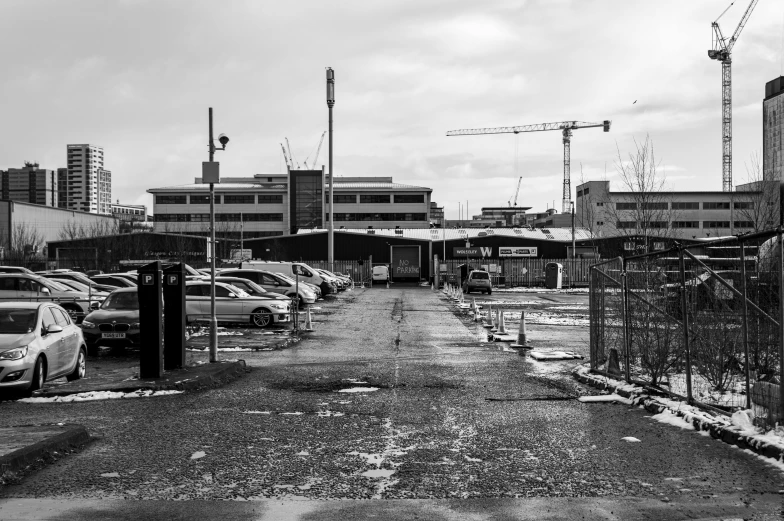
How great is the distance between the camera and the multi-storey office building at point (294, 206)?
120m

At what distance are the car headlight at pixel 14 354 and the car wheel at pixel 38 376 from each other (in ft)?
1.06

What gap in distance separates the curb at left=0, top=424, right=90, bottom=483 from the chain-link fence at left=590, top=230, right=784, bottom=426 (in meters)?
7.27

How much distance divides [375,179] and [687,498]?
134122 mm

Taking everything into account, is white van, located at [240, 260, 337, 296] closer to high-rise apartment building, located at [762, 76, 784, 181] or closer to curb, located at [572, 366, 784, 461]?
high-rise apartment building, located at [762, 76, 784, 181]

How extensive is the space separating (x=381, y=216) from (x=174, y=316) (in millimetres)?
106195

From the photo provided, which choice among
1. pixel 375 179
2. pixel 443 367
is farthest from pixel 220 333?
pixel 375 179

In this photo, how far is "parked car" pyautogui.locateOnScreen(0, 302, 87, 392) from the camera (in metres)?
11.8

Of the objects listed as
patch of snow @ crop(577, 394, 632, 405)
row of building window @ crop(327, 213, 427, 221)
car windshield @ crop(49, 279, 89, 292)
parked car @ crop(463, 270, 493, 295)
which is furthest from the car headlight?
row of building window @ crop(327, 213, 427, 221)

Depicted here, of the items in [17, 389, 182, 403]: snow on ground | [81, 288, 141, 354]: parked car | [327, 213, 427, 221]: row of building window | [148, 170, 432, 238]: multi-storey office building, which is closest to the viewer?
[17, 389, 182, 403]: snow on ground

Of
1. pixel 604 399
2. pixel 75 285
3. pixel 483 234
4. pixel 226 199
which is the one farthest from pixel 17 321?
pixel 226 199

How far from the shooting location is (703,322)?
10.3 metres

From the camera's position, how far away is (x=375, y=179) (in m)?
139

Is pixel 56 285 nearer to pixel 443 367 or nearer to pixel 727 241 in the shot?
pixel 443 367

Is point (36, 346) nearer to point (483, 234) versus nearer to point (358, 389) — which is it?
point (358, 389)
